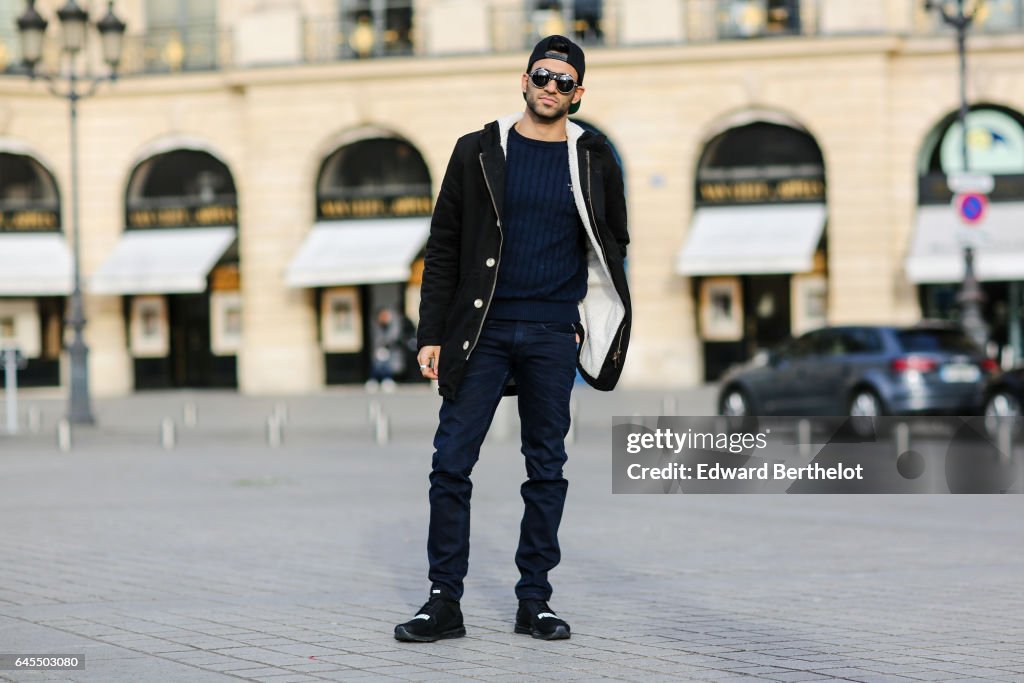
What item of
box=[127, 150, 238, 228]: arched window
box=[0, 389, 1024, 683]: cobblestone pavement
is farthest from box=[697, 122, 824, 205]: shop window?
box=[0, 389, 1024, 683]: cobblestone pavement

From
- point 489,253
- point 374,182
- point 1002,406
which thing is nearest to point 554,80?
point 489,253

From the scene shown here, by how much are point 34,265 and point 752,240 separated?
1466cm

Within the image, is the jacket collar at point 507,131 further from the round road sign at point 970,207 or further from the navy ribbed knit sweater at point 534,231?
the round road sign at point 970,207

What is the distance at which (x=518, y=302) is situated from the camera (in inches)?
260

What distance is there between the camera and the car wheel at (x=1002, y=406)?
19.7 metres

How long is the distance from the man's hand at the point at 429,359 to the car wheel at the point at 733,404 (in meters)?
16.7

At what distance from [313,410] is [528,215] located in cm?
2174

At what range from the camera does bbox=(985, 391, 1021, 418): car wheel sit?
19.7m

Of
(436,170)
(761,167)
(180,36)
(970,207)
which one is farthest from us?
(180,36)

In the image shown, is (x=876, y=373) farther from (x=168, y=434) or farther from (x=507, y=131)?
(x=507, y=131)

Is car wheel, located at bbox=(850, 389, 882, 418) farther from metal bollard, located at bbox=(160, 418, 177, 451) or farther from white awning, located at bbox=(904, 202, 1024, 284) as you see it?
white awning, located at bbox=(904, 202, 1024, 284)

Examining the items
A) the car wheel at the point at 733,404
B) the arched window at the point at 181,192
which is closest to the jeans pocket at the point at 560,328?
the car wheel at the point at 733,404

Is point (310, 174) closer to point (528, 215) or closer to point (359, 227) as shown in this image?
point (359, 227)

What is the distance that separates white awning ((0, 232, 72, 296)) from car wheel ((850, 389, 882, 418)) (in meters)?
19.8
